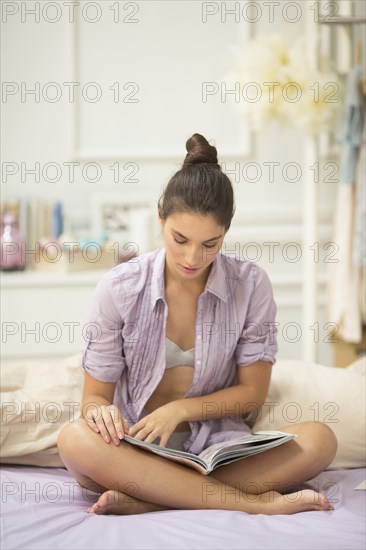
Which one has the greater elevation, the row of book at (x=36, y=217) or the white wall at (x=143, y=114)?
the white wall at (x=143, y=114)

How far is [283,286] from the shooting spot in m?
3.19

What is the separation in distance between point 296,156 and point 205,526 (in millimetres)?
2173

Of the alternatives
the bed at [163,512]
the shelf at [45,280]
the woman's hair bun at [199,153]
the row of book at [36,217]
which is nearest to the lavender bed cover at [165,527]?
the bed at [163,512]

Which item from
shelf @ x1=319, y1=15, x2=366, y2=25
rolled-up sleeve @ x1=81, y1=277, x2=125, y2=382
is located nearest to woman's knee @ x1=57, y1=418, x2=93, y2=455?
rolled-up sleeve @ x1=81, y1=277, x2=125, y2=382

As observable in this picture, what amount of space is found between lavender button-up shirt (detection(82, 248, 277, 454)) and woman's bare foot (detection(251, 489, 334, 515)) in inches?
7.6

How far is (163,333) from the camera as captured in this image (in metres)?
1.55

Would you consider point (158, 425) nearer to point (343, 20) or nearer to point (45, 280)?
point (45, 280)

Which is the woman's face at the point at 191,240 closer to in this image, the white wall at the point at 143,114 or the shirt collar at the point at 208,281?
the shirt collar at the point at 208,281

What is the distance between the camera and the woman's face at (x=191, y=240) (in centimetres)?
142

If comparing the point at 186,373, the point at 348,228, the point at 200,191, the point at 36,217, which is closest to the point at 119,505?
the point at 186,373

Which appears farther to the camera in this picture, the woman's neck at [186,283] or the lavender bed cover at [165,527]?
the woman's neck at [186,283]

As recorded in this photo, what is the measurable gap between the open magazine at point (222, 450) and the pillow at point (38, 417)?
1.08 ft

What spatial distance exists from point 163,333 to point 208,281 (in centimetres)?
14


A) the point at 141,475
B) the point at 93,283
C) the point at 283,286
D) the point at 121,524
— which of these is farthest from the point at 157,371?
the point at 283,286
